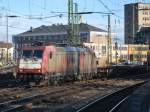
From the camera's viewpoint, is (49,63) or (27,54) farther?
(49,63)

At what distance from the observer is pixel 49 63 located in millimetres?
36625

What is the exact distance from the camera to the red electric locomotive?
35656 millimetres

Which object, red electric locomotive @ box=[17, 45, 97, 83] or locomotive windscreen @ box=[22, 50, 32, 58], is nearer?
red electric locomotive @ box=[17, 45, 97, 83]

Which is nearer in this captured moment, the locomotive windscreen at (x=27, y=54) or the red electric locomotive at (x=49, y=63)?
the red electric locomotive at (x=49, y=63)

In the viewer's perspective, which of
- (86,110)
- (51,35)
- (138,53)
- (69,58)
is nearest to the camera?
(86,110)

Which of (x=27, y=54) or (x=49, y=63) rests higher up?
(x=27, y=54)

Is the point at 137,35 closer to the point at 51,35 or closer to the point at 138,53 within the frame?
the point at 138,53

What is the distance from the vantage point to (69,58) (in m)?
41.8

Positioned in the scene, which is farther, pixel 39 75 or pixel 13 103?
pixel 39 75

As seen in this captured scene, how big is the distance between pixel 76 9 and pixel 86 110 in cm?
5678

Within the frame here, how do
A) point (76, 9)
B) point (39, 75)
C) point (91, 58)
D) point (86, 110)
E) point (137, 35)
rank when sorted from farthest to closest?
point (137, 35) < point (76, 9) < point (91, 58) < point (39, 75) < point (86, 110)

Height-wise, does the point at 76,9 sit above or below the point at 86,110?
above

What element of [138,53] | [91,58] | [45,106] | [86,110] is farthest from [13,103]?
[138,53]

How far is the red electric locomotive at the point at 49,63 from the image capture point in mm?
35656
